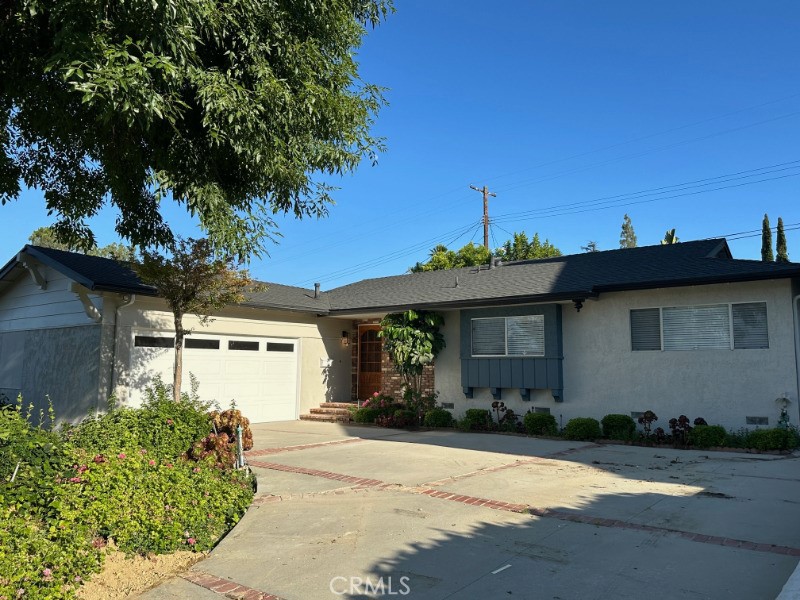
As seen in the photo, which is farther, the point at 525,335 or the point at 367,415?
the point at 367,415

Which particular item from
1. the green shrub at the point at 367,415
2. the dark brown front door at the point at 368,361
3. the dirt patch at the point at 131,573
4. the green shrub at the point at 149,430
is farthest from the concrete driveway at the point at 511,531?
the dark brown front door at the point at 368,361

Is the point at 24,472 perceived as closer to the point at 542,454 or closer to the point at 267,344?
the point at 542,454

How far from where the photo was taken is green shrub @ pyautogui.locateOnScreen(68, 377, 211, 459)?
6.20 meters

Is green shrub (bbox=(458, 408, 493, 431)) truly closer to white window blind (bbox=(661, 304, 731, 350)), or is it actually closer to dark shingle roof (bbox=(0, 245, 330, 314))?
white window blind (bbox=(661, 304, 731, 350))

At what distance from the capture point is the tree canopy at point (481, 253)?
33.3m

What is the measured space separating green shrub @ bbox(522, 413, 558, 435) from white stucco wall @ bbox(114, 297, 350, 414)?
708cm

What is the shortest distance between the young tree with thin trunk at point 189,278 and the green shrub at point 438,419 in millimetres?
6114

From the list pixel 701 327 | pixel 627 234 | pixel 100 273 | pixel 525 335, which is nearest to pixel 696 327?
pixel 701 327

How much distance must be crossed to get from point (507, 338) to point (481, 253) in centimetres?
1956

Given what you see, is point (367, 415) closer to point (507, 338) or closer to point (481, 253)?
point (507, 338)

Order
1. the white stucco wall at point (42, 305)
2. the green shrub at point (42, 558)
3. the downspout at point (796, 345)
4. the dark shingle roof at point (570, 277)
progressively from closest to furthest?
the green shrub at point (42, 558)
the downspout at point (796, 345)
the dark shingle roof at point (570, 277)
the white stucco wall at point (42, 305)

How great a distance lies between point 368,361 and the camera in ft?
60.8

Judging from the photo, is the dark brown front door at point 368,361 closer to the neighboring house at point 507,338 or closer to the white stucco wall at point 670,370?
the neighboring house at point 507,338

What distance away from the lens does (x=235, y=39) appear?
6418mm
